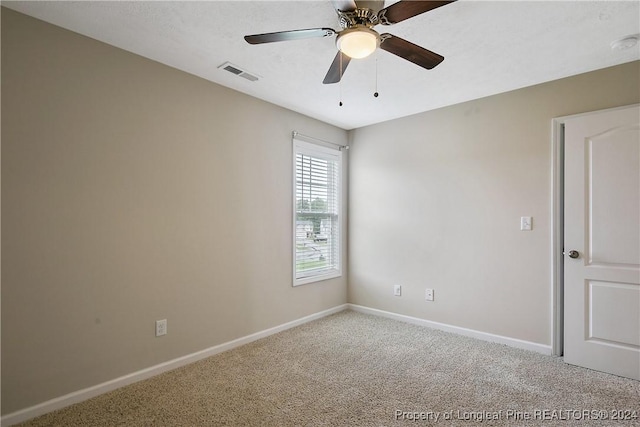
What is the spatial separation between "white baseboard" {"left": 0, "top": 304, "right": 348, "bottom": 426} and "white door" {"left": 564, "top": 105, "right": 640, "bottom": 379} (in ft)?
9.17

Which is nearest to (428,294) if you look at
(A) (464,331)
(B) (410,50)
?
(A) (464,331)

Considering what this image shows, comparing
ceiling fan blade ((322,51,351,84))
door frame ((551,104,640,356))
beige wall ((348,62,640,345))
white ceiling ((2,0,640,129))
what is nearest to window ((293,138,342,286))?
beige wall ((348,62,640,345))

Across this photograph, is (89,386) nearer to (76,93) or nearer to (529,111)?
(76,93)

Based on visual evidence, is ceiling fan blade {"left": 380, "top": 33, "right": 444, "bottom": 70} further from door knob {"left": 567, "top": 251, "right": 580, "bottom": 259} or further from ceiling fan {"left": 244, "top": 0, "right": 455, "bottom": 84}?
door knob {"left": 567, "top": 251, "right": 580, "bottom": 259}

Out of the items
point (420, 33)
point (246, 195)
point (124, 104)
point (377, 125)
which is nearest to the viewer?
point (420, 33)

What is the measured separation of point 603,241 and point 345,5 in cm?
275

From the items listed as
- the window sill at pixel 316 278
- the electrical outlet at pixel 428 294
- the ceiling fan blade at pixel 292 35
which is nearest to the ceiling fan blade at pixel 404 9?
the ceiling fan blade at pixel 292 35

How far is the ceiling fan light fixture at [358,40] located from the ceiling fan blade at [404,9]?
9 centimetres

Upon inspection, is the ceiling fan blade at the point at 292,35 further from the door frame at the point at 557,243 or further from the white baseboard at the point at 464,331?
the white baseboard at the point at 464,331

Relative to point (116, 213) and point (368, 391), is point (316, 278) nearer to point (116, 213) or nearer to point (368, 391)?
point (368, 391)

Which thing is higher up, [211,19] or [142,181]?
[211,19]

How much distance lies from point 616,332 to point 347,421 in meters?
2.29

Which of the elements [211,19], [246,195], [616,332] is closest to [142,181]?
[246,195]

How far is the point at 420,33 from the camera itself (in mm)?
2234
